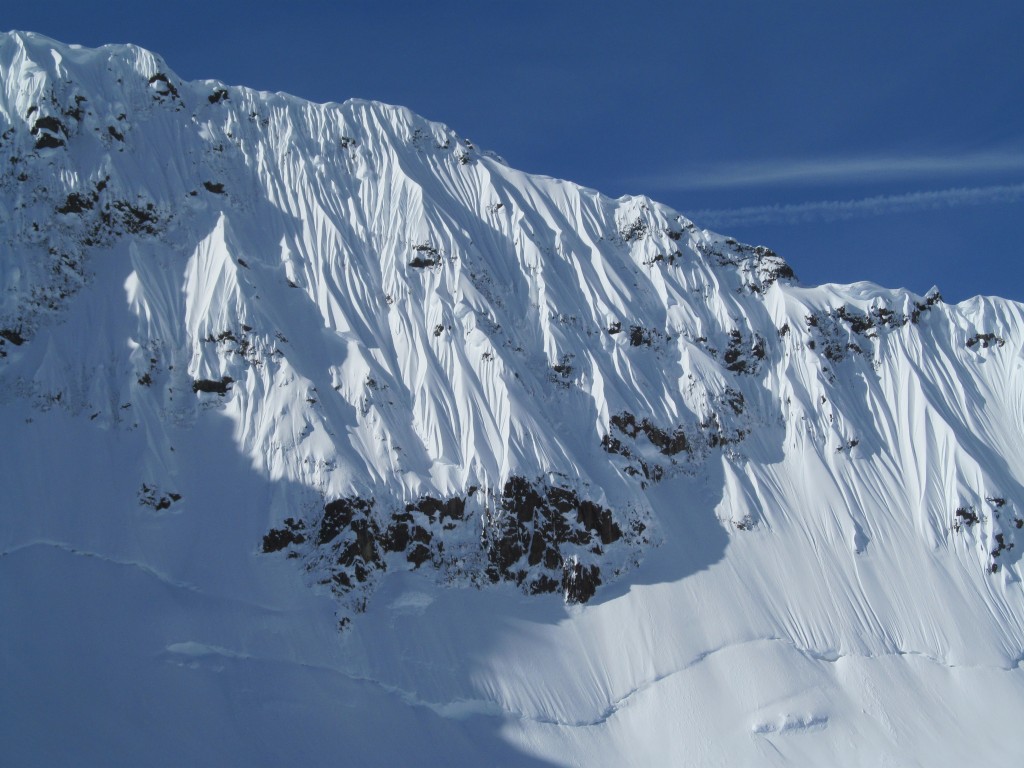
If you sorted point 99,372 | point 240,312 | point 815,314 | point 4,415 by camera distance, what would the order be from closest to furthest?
point 4,415
point 99,372
point 240,312
point 815,314

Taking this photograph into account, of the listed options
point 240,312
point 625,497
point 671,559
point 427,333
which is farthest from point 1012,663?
point 240,312

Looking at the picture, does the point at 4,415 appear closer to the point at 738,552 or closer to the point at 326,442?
the point at 326,442

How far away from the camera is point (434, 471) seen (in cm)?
3544

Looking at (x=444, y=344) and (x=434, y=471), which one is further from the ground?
(x=444, y=344)

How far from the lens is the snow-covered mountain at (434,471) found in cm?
2861

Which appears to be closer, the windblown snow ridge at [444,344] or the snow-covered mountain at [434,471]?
the snow-covered mountain at [434,471]

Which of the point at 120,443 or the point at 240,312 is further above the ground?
the point at 240,312

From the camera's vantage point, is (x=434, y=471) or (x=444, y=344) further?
(x=444, y=344)

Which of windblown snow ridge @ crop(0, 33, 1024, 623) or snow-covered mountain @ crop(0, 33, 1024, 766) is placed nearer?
snow-covered mountain @ crop(0, 33, 1024, 766)

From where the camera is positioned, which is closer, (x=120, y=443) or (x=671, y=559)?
Answer: (x=120, y=443)

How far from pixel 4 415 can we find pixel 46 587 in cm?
870

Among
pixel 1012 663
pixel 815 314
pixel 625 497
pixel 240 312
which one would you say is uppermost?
pixel 815 314

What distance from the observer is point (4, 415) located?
102ft

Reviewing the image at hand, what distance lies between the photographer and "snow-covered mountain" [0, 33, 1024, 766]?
28609mm
